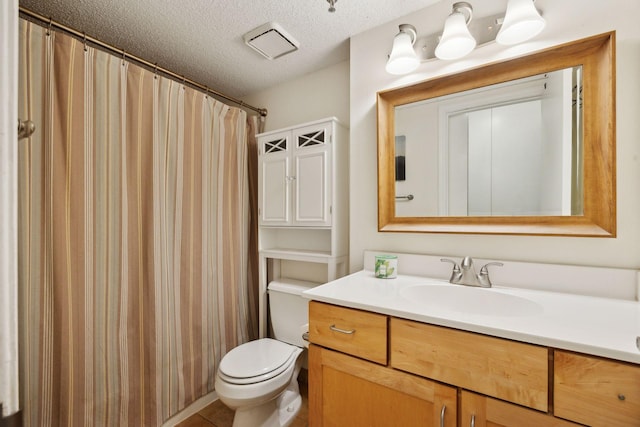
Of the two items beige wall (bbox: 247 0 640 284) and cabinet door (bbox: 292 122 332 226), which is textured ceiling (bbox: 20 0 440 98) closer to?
beige wall (bbox: 247 0 640 284)

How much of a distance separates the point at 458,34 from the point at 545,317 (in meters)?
1.14

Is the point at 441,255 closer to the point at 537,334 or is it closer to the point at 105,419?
the point at 537,334

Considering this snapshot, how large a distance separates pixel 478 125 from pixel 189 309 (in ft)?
5.99

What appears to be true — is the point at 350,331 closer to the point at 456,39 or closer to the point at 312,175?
the point at 312,175

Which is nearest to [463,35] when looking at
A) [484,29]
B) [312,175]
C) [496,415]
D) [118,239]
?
[484,29]

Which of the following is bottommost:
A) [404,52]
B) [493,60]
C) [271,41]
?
[493,60]

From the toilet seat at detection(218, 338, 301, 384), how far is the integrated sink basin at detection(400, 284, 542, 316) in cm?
78

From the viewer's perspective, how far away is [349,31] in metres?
1.51

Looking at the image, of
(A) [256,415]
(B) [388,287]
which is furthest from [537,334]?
(A) [256,415]

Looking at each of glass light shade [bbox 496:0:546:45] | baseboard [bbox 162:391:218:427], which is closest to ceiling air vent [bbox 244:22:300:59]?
glass light shade [bbox 496:0:546:45]

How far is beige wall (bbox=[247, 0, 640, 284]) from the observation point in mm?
962

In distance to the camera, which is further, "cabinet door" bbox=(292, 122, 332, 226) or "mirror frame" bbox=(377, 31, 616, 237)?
Result: "cabinet door" bbox=(292, 122, 332, 226)

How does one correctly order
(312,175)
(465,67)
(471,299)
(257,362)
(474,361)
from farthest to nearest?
(312,175) → (257,362) → (465,67) → (471,299) → (474,361)

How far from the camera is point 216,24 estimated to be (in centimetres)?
142
